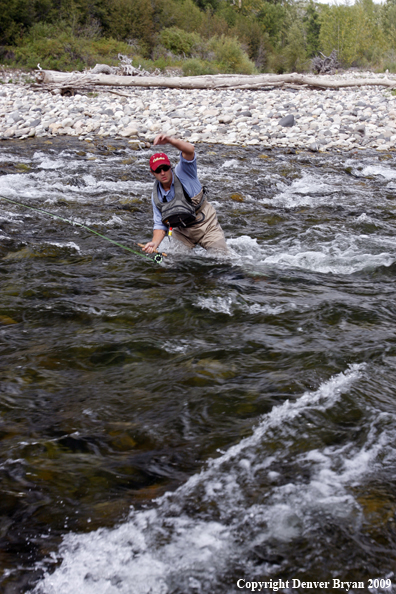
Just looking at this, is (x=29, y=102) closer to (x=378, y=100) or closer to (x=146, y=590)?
(x=378, y=100)

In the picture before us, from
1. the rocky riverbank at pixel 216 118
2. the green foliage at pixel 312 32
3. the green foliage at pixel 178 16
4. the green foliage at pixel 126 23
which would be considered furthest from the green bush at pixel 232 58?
the green foliage at pixel 312 32

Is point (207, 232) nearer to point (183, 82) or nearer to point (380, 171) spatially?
point (380, 171)

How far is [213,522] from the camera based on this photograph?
219cm

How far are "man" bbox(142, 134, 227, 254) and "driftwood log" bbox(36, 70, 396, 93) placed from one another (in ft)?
52.4

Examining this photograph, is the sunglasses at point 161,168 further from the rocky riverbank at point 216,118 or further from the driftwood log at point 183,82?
the driftwood log at point 183,82

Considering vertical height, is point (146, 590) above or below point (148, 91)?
below

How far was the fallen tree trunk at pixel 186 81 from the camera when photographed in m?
18.9

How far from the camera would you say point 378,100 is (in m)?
16.6

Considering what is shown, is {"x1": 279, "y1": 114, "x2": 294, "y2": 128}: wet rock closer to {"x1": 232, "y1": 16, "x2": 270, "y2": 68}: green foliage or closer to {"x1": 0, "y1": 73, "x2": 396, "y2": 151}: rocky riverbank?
{"x1": 0, "y1": 73, "x2": 396, "y2": 151}: rocky riverbank

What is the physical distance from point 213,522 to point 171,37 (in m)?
35.2

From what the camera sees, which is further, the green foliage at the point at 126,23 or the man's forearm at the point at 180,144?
the green foliage at the point at 126,23

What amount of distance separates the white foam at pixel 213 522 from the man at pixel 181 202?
9.13ft

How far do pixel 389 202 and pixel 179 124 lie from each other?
843cm

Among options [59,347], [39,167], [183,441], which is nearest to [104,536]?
[183,441]
